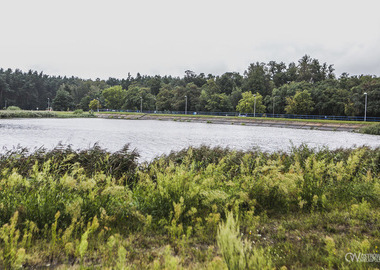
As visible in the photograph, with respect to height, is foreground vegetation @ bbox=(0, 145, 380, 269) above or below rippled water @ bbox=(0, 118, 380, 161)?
above

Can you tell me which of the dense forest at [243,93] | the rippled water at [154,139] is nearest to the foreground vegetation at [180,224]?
the rippled water at [154,139]

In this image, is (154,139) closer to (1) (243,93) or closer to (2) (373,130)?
(2) (373,130)

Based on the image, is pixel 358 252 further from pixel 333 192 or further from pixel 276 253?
pixel 333 192

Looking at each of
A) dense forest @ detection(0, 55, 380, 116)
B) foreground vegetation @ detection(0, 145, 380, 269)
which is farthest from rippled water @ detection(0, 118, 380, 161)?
dense forest @ detection(0, 55, 380, 116)

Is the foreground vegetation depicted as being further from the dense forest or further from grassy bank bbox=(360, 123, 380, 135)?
the dense forest

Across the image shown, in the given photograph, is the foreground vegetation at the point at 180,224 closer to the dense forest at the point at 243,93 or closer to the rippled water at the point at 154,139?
the rippled water at the point at 154,139

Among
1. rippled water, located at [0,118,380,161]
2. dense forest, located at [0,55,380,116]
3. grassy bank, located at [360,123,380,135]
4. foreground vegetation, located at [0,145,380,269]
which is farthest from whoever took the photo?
dense forest, located at [0,55,380,116]

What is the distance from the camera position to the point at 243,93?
86.8 m

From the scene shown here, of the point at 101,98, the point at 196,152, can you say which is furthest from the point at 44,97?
the point at 196,152

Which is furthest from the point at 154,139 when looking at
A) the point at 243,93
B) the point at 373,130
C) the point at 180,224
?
the point at 243,93

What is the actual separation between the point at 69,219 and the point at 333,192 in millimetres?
5441

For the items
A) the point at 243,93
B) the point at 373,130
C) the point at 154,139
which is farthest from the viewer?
the point at 243,93

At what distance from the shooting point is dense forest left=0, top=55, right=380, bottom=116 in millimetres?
70375

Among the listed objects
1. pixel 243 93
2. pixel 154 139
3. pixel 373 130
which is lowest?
pixel 154 139
